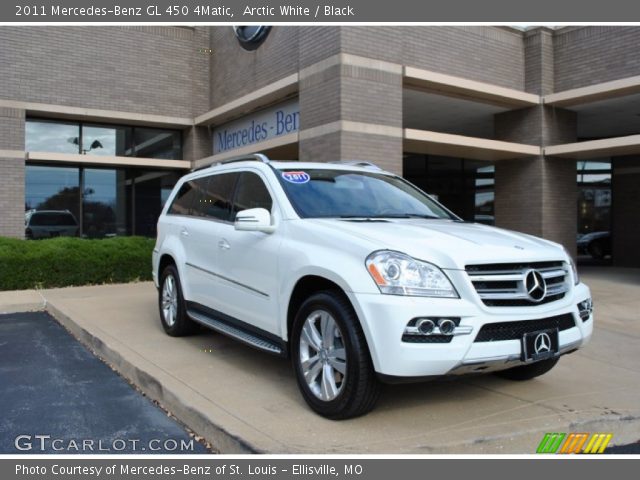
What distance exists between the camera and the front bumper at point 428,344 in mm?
3578

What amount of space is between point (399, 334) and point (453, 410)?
3.40ft

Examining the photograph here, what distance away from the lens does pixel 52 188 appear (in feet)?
47.9

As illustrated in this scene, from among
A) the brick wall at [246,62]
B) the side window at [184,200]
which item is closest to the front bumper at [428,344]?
the side window at [184,200]

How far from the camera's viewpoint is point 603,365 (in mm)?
5801

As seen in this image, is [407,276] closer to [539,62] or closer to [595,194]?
[539,62]

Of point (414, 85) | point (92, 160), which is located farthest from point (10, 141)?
point (414, 85)

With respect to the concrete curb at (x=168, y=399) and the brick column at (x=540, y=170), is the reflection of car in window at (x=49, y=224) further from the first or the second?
the brick column at (x=540, y=170)

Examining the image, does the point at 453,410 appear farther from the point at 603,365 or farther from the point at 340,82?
the point at 340,82

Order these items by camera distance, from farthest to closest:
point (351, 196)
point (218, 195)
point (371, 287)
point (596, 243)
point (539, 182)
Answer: point (596, 243) → point (539, 182) → point (218, 195) → point (351, 196) → point (371, 287)

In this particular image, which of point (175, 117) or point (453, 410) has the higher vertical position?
point (175, 117)

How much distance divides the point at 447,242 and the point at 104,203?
1308 cm

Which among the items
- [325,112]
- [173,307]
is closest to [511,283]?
[173,307]

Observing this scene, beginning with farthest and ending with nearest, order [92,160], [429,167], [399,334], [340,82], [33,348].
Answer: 1. [429,167]
2. [92,160]
3. [340,82]
4. [33,348]
5. [399,334]

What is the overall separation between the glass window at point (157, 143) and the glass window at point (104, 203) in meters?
0.85
